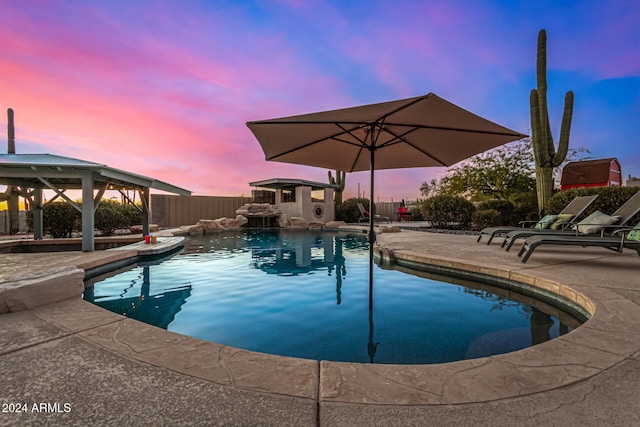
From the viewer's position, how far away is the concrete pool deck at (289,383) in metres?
1.13

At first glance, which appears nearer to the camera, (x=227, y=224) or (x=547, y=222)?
(x=547, y=222)

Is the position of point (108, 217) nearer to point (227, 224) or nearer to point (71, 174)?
point (71, 174)

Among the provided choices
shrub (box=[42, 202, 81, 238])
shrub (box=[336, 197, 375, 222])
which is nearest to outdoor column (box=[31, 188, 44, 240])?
shrub (box=[42, 202, 81, 238])

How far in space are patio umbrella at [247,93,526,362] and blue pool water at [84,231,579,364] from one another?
0.57 m

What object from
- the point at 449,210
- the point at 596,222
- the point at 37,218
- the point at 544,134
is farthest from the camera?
the point at 449,210

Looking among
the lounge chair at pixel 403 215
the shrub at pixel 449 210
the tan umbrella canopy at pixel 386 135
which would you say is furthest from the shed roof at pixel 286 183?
the tan umbrella canopy at pixel 386 135

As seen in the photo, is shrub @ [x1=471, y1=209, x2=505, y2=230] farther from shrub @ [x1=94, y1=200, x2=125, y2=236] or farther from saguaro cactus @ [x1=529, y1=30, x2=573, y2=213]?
shrub @ [x1=94, y1=200, x2=125, y2=236]

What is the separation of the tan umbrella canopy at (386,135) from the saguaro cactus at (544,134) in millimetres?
8266

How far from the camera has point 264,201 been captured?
21.0 meters

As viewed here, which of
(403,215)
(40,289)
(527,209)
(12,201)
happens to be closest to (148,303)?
(40,289)

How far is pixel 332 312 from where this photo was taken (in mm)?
3295

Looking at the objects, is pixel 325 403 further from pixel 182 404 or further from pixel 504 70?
pixel 504 70

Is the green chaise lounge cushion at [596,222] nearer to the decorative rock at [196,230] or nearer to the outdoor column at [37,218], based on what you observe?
the outdoor column at [37,218]

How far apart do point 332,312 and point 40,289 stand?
276cm
